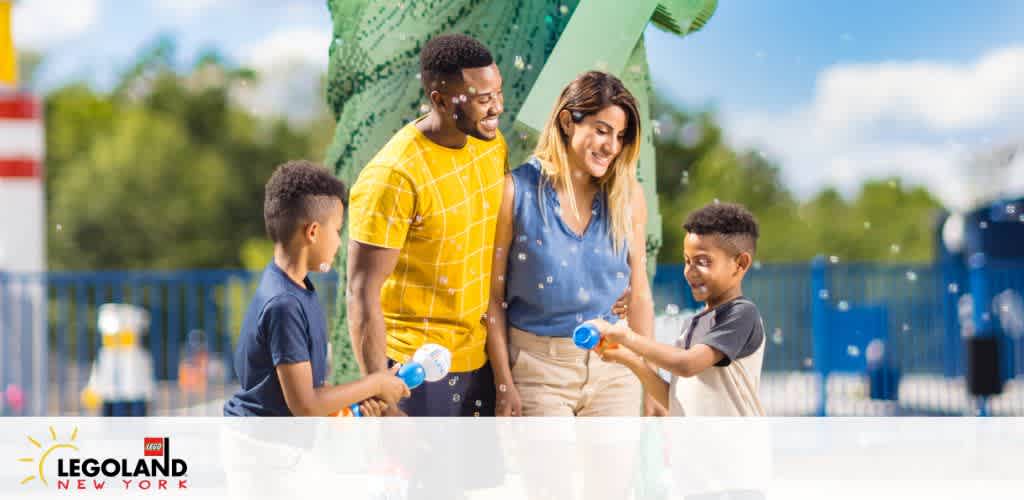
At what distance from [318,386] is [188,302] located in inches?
185

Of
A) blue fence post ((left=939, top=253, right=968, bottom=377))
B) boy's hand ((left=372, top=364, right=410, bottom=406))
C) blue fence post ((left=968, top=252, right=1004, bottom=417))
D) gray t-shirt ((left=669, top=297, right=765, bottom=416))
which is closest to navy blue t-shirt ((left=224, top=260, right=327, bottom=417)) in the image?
boy's hand ((left=372, top=364, right=410, bottom=406))

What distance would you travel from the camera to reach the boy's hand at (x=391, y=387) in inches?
108

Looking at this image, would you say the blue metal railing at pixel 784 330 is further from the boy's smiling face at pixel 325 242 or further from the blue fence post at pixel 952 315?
the boy's smiling face at pixel 325 242

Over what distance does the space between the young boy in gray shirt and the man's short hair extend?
628 millimetres

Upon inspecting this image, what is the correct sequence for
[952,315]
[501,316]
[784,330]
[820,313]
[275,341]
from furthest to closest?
[952,315] < [784,330] < [820,313] < [501,316] < [275,341]

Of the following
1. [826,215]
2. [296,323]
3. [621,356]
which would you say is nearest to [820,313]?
[621,356]

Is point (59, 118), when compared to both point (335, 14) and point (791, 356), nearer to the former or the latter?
point (791, 356)

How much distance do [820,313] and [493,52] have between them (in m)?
4.65

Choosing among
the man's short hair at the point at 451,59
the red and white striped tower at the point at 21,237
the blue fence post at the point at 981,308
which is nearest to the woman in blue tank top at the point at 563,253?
the man's short hair at the point at 451,59

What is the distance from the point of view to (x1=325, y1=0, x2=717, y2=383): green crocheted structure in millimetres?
3119

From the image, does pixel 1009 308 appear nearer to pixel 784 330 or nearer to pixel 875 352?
pixel 875 352

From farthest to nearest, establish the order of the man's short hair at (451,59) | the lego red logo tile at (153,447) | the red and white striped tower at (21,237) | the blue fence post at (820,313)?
the blue fence post at (820,313), the red and white striped tower at (21,237), the lego red logo tile at (153,447), the man's short hair at (451,59)

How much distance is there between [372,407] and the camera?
9.12ft

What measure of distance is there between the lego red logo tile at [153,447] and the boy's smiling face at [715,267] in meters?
1.53
